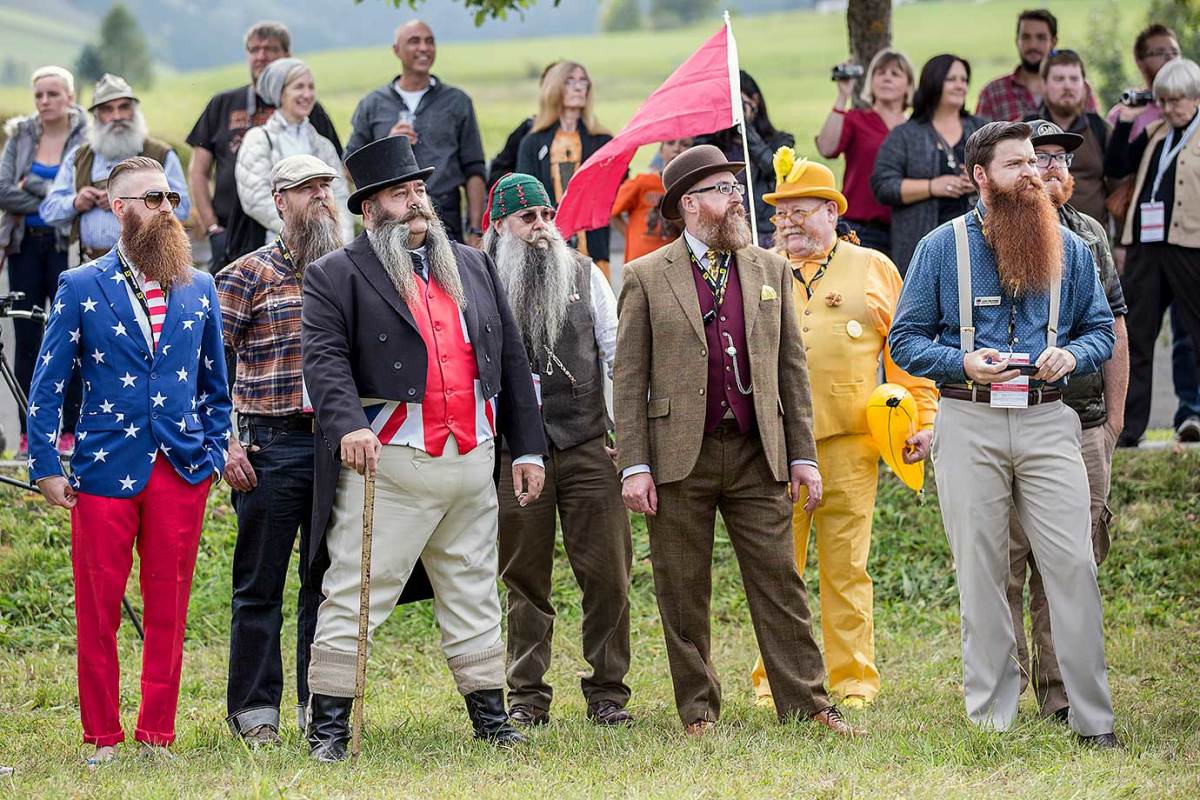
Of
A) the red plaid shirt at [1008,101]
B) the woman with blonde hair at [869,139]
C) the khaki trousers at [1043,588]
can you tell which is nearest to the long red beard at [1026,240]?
the khaki trousers at [1043,588]

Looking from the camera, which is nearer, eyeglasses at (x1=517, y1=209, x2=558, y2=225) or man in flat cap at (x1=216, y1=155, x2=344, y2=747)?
man in flat cap at (x1=216, y1=155, x2=344, y2=747)

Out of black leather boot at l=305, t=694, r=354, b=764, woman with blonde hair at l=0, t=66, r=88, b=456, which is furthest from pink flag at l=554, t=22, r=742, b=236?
woman with blonde hair at l=0, t=66, r=88, b=456

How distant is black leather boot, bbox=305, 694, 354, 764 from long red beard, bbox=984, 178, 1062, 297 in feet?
10.4

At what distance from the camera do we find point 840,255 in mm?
7949

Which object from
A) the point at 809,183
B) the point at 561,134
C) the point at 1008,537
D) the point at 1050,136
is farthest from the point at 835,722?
the point at 561,134

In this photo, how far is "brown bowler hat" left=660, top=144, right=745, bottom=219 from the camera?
7.06m

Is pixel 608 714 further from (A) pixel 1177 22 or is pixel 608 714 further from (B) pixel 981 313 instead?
(A) pixel 1177 22

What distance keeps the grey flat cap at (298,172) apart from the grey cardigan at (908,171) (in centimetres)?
449

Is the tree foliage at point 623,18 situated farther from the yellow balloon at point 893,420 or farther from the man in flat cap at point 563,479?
the yellow balloon at point 893,420

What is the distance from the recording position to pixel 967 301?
6.71m

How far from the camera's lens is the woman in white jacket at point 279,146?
10195mm

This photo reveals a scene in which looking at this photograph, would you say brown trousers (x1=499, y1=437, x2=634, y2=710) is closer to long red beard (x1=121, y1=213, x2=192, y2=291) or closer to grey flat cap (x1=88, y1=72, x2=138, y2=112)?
long red beard (x1=121, y1=213, x2=192, y2=291)

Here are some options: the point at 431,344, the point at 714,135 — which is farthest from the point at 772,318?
the point at 714,135

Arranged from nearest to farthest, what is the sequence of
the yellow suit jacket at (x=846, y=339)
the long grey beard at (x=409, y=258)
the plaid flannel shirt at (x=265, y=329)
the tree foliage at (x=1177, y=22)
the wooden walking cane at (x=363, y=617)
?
the wooden walking cane at (x=363, y=617), the long grey beard at (x=409, y=258), the plaid flannel shirt at (x=265, y=329), the yellow suit jacket at (x=846, y=339), the tree foliage at (x=1177, y=22)
